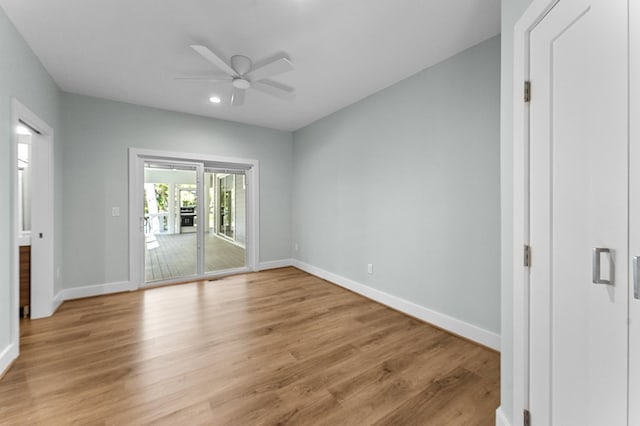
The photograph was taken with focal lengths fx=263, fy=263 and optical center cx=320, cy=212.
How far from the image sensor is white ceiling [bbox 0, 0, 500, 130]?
2.01 meters

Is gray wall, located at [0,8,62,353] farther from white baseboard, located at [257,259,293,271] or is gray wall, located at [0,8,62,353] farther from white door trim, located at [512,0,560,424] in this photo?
white door trim, located at [512,0,560,424]

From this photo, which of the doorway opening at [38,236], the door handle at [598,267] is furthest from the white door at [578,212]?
the doorway opening at [38,236]

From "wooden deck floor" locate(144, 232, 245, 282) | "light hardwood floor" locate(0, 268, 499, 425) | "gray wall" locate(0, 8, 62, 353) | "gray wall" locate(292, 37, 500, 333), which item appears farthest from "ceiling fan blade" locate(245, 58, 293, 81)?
"wooden deck floor" locate(144, 232, 245, 282)

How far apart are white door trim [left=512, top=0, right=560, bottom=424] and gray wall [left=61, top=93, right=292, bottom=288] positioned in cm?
430

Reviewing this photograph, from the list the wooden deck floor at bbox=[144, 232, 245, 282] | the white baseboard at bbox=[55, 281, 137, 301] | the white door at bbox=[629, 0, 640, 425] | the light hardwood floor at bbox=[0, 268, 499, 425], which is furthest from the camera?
the wooden deck floor at bbox=[144, 232, 245, 282]

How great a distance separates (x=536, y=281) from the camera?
121 cm

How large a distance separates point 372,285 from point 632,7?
3.18 metres

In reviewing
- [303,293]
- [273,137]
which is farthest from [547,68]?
[273,137]

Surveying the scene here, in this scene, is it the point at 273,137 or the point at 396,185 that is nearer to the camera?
the point at 396,185

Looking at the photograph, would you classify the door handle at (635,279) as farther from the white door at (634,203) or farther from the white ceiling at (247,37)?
the white ceiling at (247,37)

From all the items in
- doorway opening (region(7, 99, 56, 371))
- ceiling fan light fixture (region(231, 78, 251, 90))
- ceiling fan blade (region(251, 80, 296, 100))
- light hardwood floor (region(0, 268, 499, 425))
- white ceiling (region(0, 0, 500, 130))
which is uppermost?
white ceiling (region(0, 0, 500, 130))

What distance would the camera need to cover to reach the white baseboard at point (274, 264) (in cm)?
502

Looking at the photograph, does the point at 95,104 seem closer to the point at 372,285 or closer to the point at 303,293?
the point at 303,293

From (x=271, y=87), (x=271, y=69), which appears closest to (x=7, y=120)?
(x=271, y=69)
